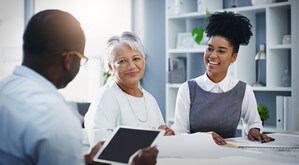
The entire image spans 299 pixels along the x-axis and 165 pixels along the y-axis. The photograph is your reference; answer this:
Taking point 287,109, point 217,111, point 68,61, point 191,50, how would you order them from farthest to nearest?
1. point 191,50
2. point 287,109
3. point 217,111
4. point 68,61

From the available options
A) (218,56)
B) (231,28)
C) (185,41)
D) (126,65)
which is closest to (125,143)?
(126,65)

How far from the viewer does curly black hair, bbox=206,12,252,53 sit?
78.0 inches

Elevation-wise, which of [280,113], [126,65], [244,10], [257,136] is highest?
[244,10]

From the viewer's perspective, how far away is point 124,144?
3.30 ft

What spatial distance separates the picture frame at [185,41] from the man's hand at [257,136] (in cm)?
218

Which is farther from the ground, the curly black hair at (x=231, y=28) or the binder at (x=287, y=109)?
the curly black hair at (x=231, y=28)

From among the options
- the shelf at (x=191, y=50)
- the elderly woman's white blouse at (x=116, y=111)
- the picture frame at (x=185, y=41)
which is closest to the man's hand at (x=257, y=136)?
the elderly woman's white blouse at (x=116, y=111)

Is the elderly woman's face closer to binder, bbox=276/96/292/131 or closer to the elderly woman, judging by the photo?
the elderly woman

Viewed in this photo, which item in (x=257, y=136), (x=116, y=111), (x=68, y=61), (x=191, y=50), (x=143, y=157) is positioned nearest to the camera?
(x=68, y=61)

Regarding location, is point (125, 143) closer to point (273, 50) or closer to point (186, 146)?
point (186, 146)

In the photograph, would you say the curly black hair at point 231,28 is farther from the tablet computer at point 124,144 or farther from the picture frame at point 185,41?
the picture frame at point 185,41

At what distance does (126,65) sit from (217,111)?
0.70 metres

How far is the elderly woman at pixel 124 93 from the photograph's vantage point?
1.49 metres

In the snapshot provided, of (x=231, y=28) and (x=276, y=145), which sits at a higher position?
(x=231, y=28)
